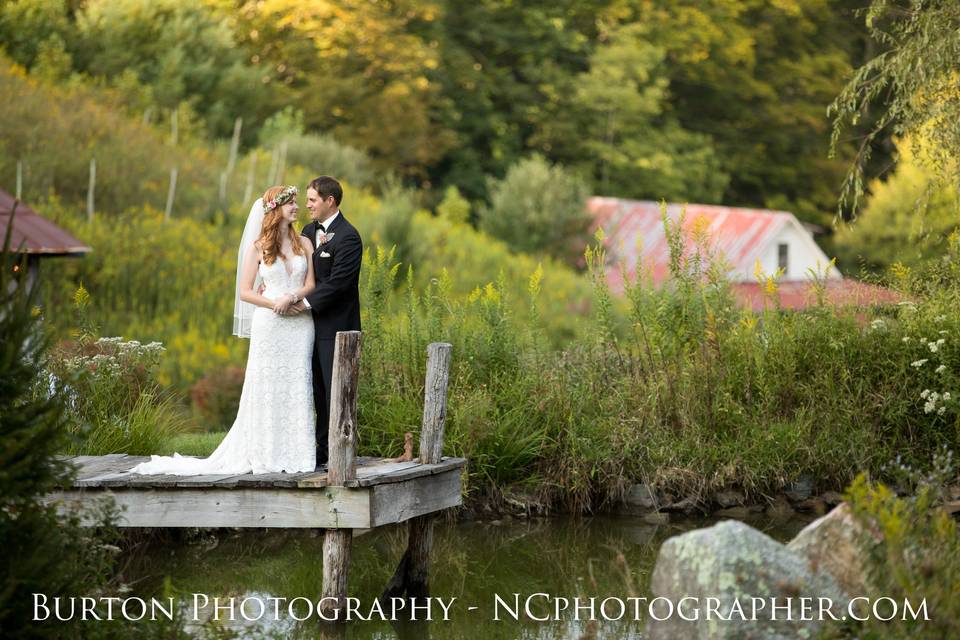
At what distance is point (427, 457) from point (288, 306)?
4.50ft

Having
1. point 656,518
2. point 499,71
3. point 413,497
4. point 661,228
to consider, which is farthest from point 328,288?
point 499,71

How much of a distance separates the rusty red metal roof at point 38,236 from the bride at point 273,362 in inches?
226

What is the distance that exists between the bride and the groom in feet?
0.30

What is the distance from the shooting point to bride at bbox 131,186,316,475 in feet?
27.9

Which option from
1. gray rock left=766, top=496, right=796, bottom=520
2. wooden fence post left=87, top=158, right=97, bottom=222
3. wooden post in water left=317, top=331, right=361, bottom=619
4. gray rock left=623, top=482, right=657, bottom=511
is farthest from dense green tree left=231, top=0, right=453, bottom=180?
wooden post in water left=317, top=331, right=361, bottom=619

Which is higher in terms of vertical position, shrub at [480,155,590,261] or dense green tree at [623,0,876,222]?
dense green tree at [623,0,876,222]

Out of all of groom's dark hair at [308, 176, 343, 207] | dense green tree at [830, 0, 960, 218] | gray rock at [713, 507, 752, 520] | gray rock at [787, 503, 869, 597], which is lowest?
gray rock at [713, 507, 752, 520]

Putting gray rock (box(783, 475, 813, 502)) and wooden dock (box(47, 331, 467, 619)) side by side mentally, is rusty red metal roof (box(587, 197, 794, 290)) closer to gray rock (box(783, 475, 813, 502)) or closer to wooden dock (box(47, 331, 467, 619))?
gray rock (box(783, 475, 813, 502))

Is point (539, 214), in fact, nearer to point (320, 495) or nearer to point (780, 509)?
point (780, 509)

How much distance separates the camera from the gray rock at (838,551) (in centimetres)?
Result: 600

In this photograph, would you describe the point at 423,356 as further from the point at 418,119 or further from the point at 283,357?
the point at 418,119

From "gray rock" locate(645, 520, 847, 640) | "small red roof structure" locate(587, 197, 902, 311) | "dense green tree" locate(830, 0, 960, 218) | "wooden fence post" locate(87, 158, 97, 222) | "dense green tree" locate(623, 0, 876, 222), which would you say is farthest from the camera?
"dense green tree" locate(623, 0, 876, 222)

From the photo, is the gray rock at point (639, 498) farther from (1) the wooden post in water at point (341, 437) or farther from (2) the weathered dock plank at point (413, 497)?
(1) the wooden post in water at point (341, 437)

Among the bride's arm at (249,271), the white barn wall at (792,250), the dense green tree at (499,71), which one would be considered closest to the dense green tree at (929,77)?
the bride's arm at (249,271)
